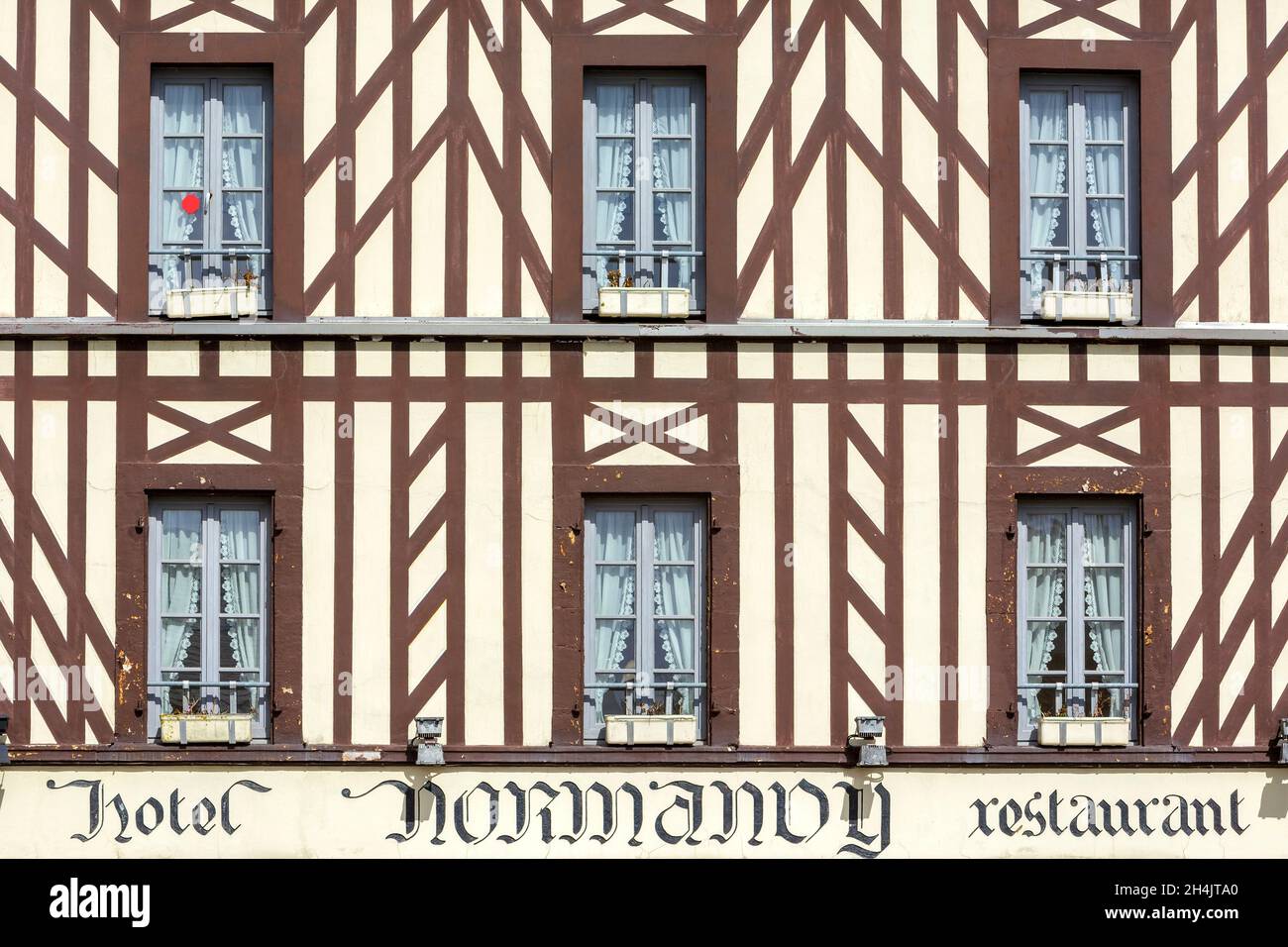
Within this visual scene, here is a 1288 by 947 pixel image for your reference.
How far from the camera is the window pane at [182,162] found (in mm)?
13766

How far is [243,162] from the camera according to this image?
13.8 meters

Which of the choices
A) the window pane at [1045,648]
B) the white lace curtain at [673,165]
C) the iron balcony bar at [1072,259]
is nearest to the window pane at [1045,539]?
the window pane at [1045,648]

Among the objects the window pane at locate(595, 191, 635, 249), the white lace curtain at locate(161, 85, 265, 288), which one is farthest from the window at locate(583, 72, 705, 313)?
the white lace curtain at locate(161, 85, 265, 288)

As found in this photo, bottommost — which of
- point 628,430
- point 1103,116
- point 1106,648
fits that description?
point 1106,648

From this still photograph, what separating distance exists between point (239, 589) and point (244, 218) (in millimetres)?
2665

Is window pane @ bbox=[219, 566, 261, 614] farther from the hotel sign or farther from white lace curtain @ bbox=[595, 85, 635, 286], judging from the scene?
white lace curtain @ bbox=[595, 85, 635, 286]

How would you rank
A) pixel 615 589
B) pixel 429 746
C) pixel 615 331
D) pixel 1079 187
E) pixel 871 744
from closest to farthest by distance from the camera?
pixel 429 746, pixel 871 744, pixel 615 331, pixel 615 589, pixel 1079 187

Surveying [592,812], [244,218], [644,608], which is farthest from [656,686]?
[244,218]

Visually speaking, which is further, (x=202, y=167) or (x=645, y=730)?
(x=202, y=167)

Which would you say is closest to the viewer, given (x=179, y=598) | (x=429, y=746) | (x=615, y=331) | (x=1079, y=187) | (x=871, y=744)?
(x=429, y=746)

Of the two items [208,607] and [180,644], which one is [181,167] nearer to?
[208,607]

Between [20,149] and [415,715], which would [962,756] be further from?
[20,149]

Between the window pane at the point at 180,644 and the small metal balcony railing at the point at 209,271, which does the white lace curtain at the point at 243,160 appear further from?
the window pane at the point at 180,644
